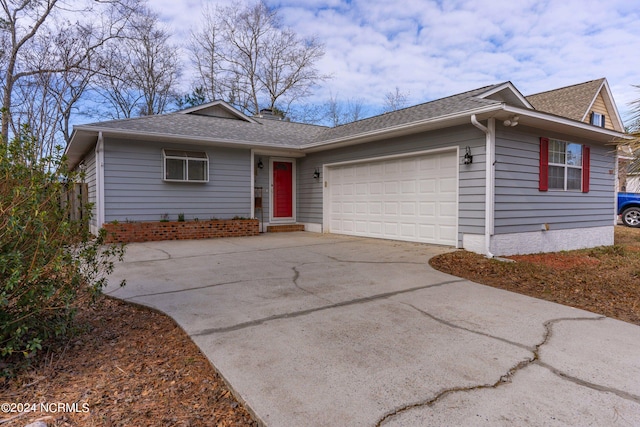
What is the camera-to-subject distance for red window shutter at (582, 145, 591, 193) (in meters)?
8.30

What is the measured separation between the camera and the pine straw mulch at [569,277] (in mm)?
3959

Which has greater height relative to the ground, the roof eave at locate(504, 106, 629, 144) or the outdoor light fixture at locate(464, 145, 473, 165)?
the roof eave at locate(504, 106, 629, 144)

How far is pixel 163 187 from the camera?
923 cm

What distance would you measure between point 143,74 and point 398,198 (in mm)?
17336

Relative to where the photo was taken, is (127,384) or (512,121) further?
(512,121)

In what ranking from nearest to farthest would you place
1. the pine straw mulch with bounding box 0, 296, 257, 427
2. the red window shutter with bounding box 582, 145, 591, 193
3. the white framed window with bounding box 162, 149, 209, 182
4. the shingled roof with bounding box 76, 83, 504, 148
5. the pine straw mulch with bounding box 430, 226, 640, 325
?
the pine straw mulch with bounding box 0, 296, 257, 427 → the pine straw mulch with bounding box 430, 226, 640, 325 → the shingled roof with bounding box 76, 83, 504, 148 → the red window shutter with bounding box 582, 145, 591, 193 → the white framed window with bounding box 162, 149, 209, 182

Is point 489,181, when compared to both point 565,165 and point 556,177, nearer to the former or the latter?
point 556,177

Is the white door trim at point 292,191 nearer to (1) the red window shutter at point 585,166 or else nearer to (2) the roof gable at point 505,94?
(2) the roof gable at point 505,94

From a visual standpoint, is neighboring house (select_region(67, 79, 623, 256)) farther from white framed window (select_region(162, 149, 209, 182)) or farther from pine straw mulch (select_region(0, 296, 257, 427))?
pine straw mulch (select_region(0, 296, 257, 427))

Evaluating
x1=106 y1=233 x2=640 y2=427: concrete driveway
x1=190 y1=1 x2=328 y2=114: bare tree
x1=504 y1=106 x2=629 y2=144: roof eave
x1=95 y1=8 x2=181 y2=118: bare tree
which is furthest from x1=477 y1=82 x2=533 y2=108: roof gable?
x1=95 y1=8 x2=181 y2=118: bare tree

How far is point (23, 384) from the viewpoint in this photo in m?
2.16

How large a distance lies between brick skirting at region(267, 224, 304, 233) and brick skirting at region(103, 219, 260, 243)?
0.66m

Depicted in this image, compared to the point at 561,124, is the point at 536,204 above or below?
below

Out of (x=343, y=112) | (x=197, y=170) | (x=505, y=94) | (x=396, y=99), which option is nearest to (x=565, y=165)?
(x=505, y=94)
